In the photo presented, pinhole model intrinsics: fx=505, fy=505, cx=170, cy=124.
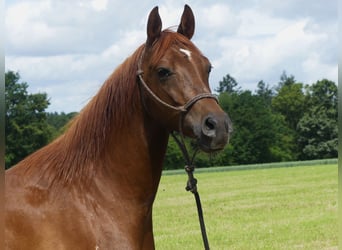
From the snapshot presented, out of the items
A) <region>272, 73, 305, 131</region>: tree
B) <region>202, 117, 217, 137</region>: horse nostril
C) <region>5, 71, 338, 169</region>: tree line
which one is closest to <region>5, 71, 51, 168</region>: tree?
<region>5, 71, 338, 169</region>: tree line

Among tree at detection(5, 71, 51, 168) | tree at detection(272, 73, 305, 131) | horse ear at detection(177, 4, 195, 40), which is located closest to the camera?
horse ear at detection(177, 4, 195, 40)

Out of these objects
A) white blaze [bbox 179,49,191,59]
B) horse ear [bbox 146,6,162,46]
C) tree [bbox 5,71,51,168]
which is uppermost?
tree [bbox 5,71,51,168]

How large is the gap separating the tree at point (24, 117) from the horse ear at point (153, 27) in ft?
152

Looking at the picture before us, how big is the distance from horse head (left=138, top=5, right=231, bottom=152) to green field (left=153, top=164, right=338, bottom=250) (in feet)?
25.4

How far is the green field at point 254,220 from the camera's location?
38.8 feet

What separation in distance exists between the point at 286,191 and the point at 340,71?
70.6 ft

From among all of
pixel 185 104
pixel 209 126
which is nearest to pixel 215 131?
pixel 209 126

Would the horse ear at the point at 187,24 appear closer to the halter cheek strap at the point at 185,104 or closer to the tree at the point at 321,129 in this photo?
the halter cheek strap at the point at 185,104

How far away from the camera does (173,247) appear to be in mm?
11445

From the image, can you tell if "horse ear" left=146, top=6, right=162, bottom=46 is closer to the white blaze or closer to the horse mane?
the horse mane

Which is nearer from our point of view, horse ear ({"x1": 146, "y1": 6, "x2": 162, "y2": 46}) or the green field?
horse ear ({"x1": 146, "y1": 6, "x2": 162, "y2": 46})

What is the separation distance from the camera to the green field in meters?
11.8

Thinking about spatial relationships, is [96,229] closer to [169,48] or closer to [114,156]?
[114,156]

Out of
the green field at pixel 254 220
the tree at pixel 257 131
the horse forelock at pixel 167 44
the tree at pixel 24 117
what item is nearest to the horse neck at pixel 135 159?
the horse forelock at pixel 167 44
